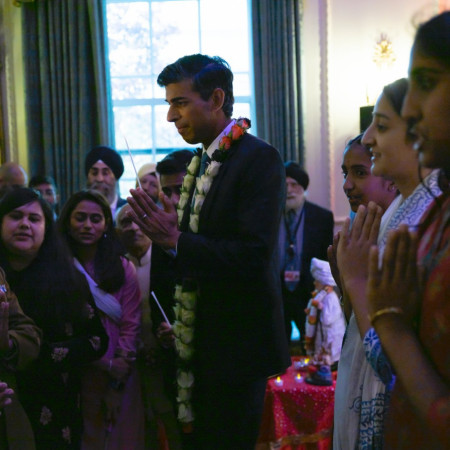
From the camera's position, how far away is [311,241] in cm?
446

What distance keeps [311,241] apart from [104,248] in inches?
79.5

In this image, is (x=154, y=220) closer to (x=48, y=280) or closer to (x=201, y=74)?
(x=201, y=74)

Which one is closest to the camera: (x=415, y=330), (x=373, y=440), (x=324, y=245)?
(x=415, y=330)

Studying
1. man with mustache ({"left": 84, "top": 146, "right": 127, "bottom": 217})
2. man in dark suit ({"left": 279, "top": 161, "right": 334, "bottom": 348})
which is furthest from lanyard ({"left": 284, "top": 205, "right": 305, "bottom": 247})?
man with mustache ({"left": 84, "top": 146, "right": 127, "bottom": 217})

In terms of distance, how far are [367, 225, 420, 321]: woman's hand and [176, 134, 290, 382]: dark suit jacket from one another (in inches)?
34.5

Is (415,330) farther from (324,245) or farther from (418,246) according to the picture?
(324,245)

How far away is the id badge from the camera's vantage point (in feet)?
14.2

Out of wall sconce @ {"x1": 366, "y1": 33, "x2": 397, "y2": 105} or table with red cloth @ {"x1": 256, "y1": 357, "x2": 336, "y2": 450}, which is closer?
table with red cloth @ {"x1": 256, "y1": 357, "x2": 336, "y2": 450}

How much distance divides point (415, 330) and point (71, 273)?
5.95 feet

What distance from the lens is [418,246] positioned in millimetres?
918

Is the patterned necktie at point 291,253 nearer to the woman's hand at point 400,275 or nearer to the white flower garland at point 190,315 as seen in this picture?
the white flower garland at point 190,315

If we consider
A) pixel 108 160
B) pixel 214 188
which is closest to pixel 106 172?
pixel 108 160

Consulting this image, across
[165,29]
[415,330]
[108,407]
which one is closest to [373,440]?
[415,330]

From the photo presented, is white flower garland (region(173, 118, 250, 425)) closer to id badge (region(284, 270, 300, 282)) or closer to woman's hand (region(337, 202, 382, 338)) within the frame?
woman's hand (region(337, 202, 382, 338))
